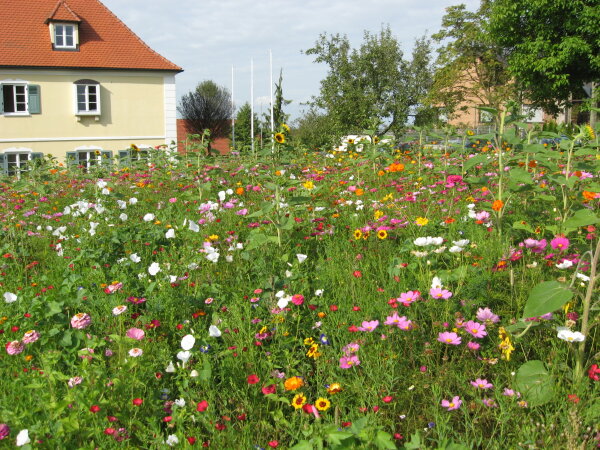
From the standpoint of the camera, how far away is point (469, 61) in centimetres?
2486

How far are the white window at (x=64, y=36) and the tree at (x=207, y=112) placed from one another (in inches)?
484

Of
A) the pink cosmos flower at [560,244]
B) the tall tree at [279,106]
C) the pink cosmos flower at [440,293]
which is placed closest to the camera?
the pink cosmos flower at [440,293]

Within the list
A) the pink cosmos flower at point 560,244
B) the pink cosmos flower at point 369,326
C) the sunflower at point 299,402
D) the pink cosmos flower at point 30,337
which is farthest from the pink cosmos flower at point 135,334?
the pink cosmos flower at point 560,244

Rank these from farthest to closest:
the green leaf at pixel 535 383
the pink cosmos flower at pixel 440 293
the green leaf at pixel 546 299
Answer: the pink cosmos flower at pixel 440 293 < the green leaf at pixel 535 383 < the green leaf at pixel 546 299

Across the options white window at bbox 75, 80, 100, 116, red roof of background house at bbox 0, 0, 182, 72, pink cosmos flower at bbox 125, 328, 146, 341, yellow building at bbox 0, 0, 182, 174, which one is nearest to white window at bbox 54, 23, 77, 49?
yellow building at bbox 0, 0, 182, 174

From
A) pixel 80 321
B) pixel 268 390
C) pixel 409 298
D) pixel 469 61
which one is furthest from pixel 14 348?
pixel 469 61

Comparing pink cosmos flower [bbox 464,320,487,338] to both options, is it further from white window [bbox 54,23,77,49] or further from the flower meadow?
white window [bbox 54,23,77,49]

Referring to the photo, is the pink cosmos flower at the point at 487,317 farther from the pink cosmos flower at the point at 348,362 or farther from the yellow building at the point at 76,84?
the yellow building at the point at 76,84

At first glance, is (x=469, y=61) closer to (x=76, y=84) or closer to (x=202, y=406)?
(x=76, y=84)

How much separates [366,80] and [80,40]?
12.4 m

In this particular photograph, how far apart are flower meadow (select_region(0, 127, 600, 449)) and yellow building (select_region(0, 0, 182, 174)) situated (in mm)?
18468

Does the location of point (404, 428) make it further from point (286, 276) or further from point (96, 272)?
point (96, 272)

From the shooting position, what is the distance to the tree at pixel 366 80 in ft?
66.3

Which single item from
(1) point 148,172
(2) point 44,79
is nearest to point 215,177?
(1) point 148,172
